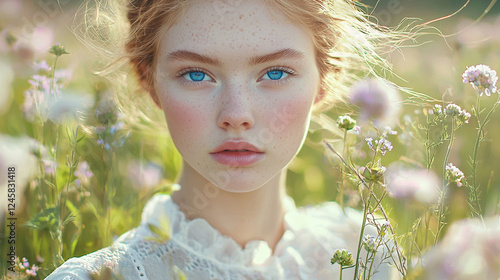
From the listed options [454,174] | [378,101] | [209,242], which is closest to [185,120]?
[209,242]

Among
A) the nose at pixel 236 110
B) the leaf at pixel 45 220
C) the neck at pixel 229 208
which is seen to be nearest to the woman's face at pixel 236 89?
the nose at pixel 236 110

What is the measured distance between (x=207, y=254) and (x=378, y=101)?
569 mm

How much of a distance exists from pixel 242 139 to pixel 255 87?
0.41 ft

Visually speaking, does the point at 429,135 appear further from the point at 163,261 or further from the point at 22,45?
the point at 22,45

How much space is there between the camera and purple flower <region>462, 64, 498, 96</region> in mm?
862

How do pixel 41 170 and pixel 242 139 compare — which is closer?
pixel 242 139

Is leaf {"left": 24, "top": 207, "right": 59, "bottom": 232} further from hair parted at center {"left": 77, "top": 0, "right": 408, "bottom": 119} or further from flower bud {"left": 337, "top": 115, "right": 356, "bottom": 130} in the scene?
flower bud {"left": 337, "top": 115, "right": 356, "bottom": 130}

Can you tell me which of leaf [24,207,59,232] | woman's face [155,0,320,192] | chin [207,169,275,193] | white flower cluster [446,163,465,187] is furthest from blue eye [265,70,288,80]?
leaf [24,207,59,232]

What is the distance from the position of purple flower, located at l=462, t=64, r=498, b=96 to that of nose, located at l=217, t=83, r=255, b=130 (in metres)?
0.44

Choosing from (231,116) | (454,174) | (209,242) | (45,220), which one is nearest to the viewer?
(454,174)

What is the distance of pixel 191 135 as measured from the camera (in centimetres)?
114

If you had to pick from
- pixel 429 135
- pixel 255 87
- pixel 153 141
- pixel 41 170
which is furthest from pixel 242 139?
pixel 153 141

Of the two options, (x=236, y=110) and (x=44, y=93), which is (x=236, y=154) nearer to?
(x=236, y=110)

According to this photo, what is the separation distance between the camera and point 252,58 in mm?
1106
